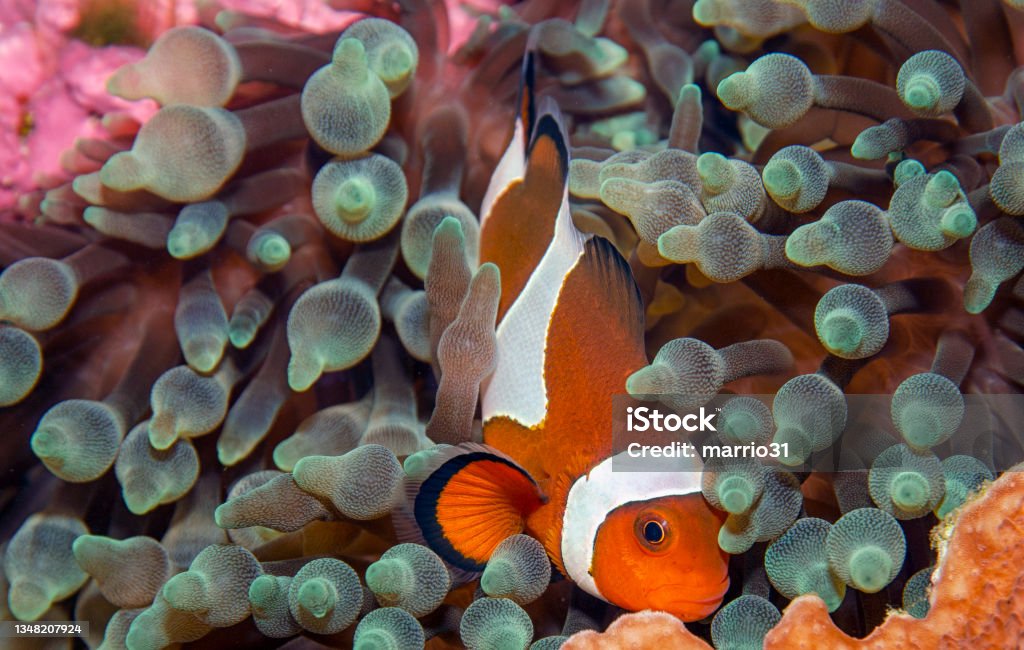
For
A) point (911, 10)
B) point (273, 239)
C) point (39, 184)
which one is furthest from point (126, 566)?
point (911, 10)

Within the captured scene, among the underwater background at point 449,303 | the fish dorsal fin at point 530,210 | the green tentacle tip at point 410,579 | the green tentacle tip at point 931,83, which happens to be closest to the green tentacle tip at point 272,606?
the underwater background at point 449,303

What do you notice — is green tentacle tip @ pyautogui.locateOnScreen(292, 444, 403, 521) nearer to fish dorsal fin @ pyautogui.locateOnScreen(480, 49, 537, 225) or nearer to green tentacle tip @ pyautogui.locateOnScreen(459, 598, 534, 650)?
green tentacle tip @ pyautogui.locateOnScreen(459, 598, 534, 650)

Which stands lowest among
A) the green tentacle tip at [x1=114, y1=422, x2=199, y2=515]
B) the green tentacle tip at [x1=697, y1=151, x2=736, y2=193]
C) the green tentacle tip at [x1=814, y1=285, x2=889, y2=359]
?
the green tentacle tip at [x1=114, y1=422, x2=199, y2=515]

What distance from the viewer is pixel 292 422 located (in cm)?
123

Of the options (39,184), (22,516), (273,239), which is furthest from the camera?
Result: (39,184)

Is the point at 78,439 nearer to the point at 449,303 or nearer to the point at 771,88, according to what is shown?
the point at 449,303

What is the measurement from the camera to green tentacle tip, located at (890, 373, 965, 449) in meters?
0.81

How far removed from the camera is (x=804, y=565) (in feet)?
2.74

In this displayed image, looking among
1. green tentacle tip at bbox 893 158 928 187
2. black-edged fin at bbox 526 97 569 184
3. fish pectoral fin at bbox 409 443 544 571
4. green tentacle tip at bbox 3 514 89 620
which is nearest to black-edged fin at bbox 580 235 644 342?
black-edged fin at bbox 526 97 569 184

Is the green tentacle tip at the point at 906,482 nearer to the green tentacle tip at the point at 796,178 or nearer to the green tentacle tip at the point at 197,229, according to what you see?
the green tentacle tip at the point at 796,178

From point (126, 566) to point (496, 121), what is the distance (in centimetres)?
89

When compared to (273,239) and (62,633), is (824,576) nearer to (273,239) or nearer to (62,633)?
(273,239)

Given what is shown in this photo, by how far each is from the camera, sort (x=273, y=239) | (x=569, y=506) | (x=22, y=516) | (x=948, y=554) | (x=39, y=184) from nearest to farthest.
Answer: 1. (x=948, y=554)
2. (x=569, y=506)
3. (x=273, y=239)
4. (x=22, y=516)
5. (x=39, y=184)

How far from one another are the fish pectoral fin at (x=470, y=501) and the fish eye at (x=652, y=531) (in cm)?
13
